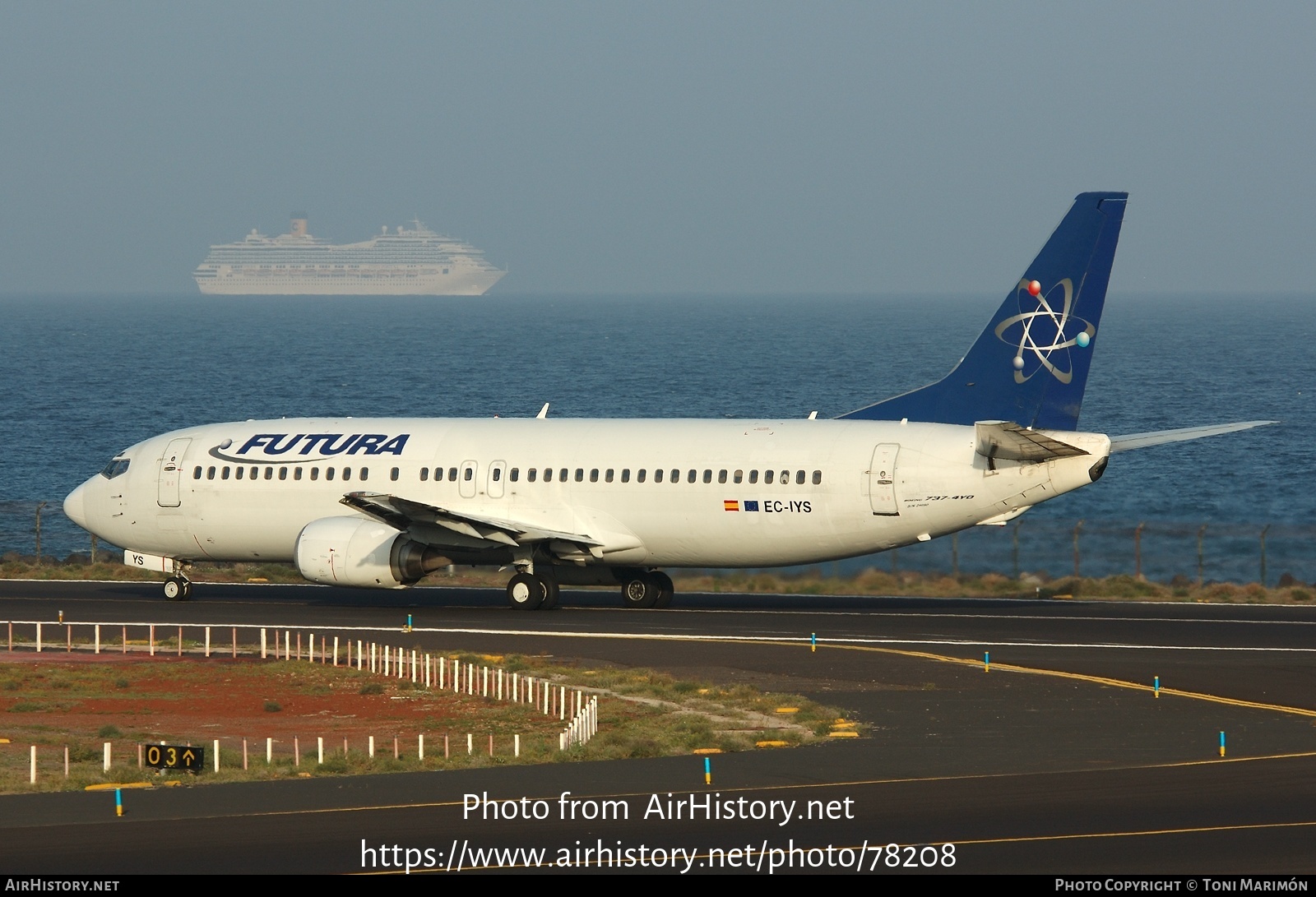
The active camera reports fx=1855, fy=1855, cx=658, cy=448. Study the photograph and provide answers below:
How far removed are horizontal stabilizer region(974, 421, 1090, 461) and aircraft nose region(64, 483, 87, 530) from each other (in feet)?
72.0

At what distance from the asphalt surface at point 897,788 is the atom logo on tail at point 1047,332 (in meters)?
5.70

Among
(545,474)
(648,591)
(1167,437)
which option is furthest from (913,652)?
(545,474)

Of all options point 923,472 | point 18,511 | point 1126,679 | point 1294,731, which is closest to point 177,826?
point 1294,731

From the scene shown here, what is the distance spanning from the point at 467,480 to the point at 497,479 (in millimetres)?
687

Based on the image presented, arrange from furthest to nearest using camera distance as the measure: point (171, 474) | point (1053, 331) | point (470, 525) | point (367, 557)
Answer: point (171, 474)
point (367, 557)
point (470, 525)
point (1053, 331)

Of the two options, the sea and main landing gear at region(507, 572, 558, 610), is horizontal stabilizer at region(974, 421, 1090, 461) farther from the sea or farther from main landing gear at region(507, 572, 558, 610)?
main landing gear at region(507, 572, 558, 610)

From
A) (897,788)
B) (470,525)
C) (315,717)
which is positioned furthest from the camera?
(470,525)

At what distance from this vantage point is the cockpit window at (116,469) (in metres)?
44.5

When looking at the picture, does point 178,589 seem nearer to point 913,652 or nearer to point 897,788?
point 913,652

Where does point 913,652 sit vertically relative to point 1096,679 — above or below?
below

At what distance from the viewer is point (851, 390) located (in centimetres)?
13550

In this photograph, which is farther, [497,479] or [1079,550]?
[1079,550]

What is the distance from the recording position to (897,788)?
1995 centimetres
